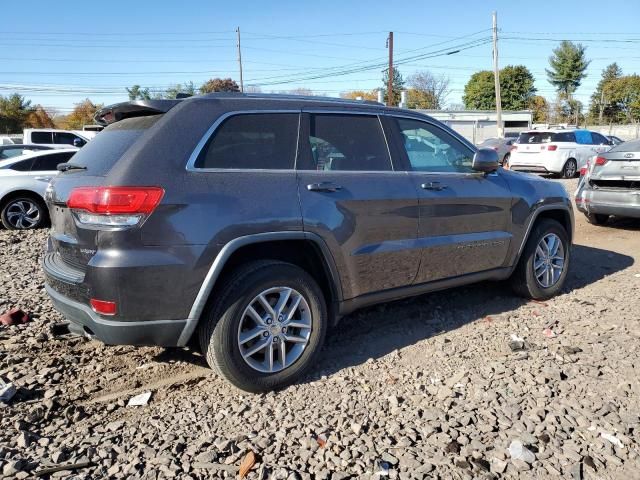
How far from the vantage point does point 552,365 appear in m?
3.66

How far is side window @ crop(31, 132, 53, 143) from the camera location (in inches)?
883

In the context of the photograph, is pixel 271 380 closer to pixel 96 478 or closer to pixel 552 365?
pixel 96 478

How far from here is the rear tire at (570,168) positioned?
17688 millimetres

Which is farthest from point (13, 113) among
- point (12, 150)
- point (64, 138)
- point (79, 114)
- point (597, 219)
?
point (597, 219)

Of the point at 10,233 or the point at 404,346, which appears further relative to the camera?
the point at 10,233

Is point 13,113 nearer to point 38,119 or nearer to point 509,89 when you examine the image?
point 38,119

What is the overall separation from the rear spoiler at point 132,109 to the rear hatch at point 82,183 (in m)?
0.05

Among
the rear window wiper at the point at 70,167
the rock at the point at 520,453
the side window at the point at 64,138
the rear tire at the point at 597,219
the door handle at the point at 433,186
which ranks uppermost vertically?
the side window at the point at 64,138

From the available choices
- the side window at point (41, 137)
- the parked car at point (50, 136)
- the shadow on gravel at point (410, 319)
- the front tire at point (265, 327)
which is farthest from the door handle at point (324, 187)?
the side window at point (41, 137)

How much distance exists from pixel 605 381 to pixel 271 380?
2.16m

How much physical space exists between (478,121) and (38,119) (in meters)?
48.5

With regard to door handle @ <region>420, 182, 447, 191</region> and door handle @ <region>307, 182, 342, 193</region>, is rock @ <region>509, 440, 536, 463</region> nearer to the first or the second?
door handle @ <region>307, 182, 342, 193</region>

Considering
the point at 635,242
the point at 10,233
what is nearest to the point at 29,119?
the point at 10,233

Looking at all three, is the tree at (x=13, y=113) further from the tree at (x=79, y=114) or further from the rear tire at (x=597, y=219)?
the rear tire at (x=597, y=219)
